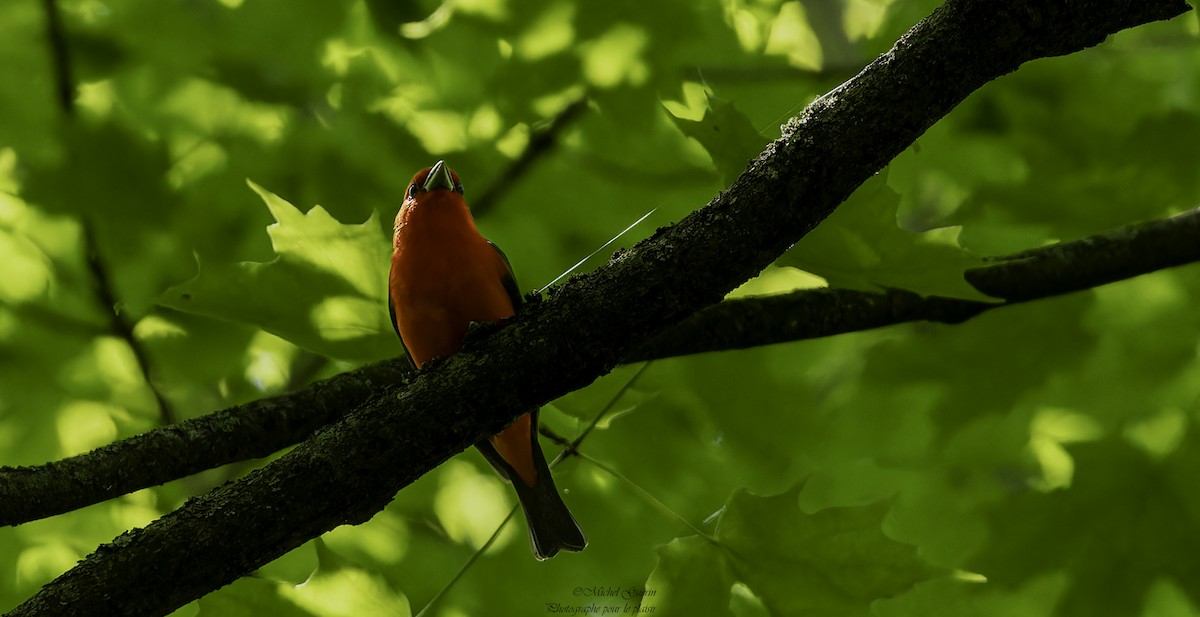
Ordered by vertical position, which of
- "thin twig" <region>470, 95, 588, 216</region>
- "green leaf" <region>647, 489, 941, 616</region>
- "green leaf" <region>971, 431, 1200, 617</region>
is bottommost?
"green leaf" <region>971, 431, 1200, 617</region>

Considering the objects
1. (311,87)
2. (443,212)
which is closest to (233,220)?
(311,87)

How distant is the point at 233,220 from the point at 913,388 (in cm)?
245

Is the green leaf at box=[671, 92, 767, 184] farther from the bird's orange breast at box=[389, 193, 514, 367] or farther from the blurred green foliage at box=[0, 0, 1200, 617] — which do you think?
the bird's orange breast at box=[389, 193, 514, 367]

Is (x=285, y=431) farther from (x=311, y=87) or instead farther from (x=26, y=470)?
(x=311, y=87)

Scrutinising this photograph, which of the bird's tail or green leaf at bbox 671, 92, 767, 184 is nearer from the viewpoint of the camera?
green leaf at bbox 671, 92, 767, 184

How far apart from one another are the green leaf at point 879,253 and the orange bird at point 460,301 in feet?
3.81

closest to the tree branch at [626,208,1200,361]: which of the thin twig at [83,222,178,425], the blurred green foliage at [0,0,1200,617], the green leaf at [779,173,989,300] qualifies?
the blurred green foliage at [0,0,1200,617]

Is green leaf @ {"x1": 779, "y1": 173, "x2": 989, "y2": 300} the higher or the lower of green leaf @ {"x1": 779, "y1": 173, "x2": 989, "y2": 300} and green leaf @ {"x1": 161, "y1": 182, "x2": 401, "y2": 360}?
the lower

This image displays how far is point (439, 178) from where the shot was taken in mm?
3266

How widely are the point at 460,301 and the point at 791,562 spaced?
1.35m

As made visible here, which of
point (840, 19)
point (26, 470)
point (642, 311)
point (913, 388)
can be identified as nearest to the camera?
point (642, 311)

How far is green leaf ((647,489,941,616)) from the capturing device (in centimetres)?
237

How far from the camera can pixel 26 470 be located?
7.07ft

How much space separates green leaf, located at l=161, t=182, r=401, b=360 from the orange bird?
0.12 m
